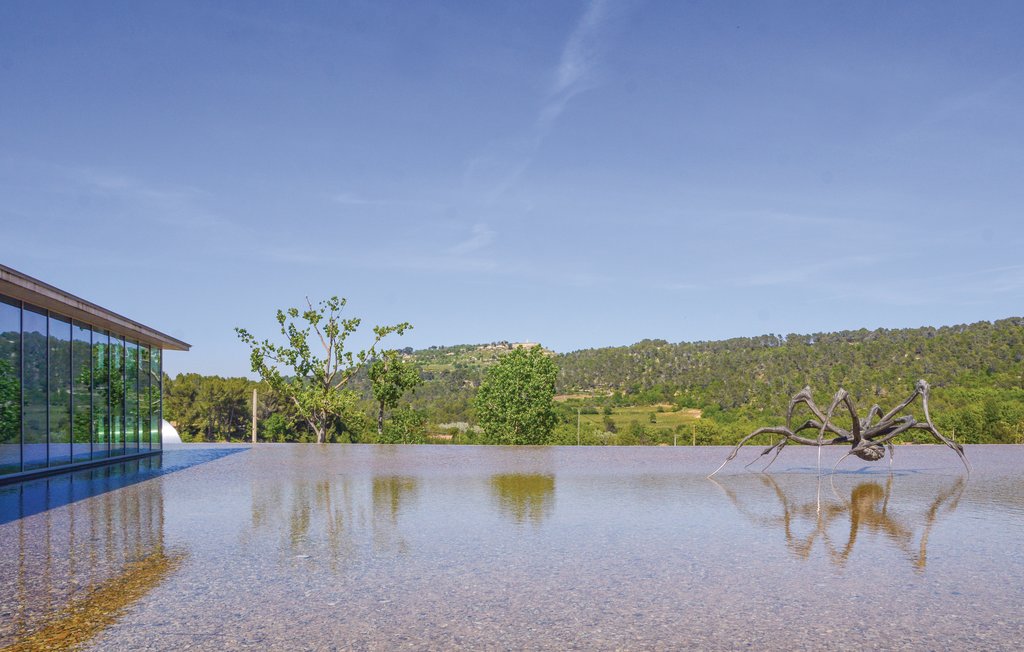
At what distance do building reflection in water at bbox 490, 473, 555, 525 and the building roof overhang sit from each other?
732 cm

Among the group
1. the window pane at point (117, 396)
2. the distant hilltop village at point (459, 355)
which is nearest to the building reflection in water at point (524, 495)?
the window pane at point (117, 396)

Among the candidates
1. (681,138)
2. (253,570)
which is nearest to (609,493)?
(253,570)

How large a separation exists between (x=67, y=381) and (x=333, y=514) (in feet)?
29.3

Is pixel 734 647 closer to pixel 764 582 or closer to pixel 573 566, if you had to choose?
pixel 764 582

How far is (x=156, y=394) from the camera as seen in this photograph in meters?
20.4

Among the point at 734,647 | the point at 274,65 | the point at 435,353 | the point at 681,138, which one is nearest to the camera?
the point at 734,647

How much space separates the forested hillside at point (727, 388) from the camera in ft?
111

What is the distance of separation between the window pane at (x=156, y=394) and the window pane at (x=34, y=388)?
19.9ft

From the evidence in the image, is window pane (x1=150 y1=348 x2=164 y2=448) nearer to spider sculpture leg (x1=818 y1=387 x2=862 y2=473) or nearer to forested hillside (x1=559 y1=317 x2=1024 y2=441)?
spider sculpture leg (x1=818 y1=387 x2=862 y2=473)

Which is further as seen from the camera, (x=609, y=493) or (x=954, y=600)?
(x=609, y=493)

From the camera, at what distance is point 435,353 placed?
106125mm

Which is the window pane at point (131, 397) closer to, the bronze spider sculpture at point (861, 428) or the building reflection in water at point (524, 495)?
the building reflection in water at point (524, 495)

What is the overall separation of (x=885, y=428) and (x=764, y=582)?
26.8ft

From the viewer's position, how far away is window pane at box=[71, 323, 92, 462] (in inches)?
599
